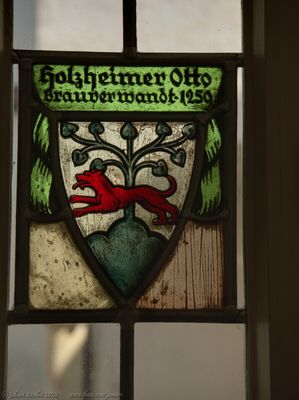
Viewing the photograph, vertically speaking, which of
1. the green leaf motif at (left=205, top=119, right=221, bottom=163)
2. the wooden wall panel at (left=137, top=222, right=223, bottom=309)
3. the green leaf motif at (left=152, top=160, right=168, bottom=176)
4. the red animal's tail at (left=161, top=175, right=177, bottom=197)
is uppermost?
→ the green leaf motif at (left=205, top=119, right=221, bottom=163)

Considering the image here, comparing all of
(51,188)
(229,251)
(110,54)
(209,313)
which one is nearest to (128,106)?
(110,54)

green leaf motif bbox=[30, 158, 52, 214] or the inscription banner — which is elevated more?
the inscription banner

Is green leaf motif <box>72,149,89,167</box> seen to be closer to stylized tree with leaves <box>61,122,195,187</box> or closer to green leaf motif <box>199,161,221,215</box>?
stylized tree with leaves <box>61,122,195,187</box>

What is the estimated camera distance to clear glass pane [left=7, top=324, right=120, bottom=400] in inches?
64.6

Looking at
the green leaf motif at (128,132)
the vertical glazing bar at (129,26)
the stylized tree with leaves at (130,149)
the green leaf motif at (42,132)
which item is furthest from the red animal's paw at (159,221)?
the vertical glazing bar at (129,26)

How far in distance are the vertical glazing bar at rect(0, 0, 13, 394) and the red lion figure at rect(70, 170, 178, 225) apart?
0.16m

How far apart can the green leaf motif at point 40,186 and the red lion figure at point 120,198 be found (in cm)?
6

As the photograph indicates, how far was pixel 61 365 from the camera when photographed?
164cm

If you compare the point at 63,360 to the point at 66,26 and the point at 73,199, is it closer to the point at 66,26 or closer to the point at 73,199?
the point at 73,199

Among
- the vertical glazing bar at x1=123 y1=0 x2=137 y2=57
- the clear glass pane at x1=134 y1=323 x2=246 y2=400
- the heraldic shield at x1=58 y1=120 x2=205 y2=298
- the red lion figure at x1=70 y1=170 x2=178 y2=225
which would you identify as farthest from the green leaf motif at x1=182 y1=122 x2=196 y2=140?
the clear glass pane at x1=134 y1=323 x2=246 y2=400

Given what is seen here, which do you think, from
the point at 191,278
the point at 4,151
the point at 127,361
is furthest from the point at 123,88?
the point at 127,361

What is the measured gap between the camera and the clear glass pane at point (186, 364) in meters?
1.65

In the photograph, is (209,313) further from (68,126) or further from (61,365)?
(68,126)

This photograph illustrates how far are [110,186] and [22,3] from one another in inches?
19.9
